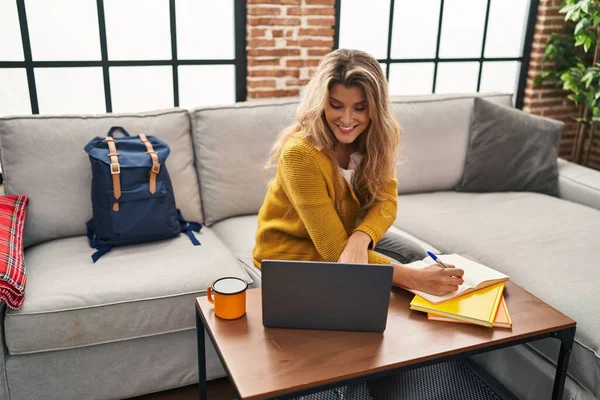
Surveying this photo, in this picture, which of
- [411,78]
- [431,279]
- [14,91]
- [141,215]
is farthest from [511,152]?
[14,91]

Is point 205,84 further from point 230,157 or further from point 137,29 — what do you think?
point 230,157

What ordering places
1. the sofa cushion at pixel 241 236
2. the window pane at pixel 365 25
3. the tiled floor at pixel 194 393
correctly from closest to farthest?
the tiled floor at pixel 194 393, the sofa cushion at pixel 241 236, the window pane at pixel 365 25

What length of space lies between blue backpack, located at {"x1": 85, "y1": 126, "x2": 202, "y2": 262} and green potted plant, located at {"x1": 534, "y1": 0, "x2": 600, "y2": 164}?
7.96 ft

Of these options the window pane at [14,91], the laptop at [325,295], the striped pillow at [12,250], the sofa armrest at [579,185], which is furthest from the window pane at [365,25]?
the laptop at [325,295]

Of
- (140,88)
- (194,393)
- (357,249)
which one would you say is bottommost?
(194,393)

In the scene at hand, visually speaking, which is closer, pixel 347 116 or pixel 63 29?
pixel 347 116

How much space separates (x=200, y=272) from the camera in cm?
191

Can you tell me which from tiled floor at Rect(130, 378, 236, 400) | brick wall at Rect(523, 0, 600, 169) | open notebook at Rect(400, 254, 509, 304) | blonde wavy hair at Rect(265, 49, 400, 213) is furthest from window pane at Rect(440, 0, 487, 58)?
tiled floor at Rect(130, 378, 236, 400)

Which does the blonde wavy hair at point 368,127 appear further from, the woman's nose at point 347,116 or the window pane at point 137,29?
the window pane at point 137,29

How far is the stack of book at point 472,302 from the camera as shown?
1.41 metres

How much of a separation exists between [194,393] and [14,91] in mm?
1580

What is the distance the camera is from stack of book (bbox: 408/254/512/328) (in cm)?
141

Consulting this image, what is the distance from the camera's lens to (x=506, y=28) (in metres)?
3.56

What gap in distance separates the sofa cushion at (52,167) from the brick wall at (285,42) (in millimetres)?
818
